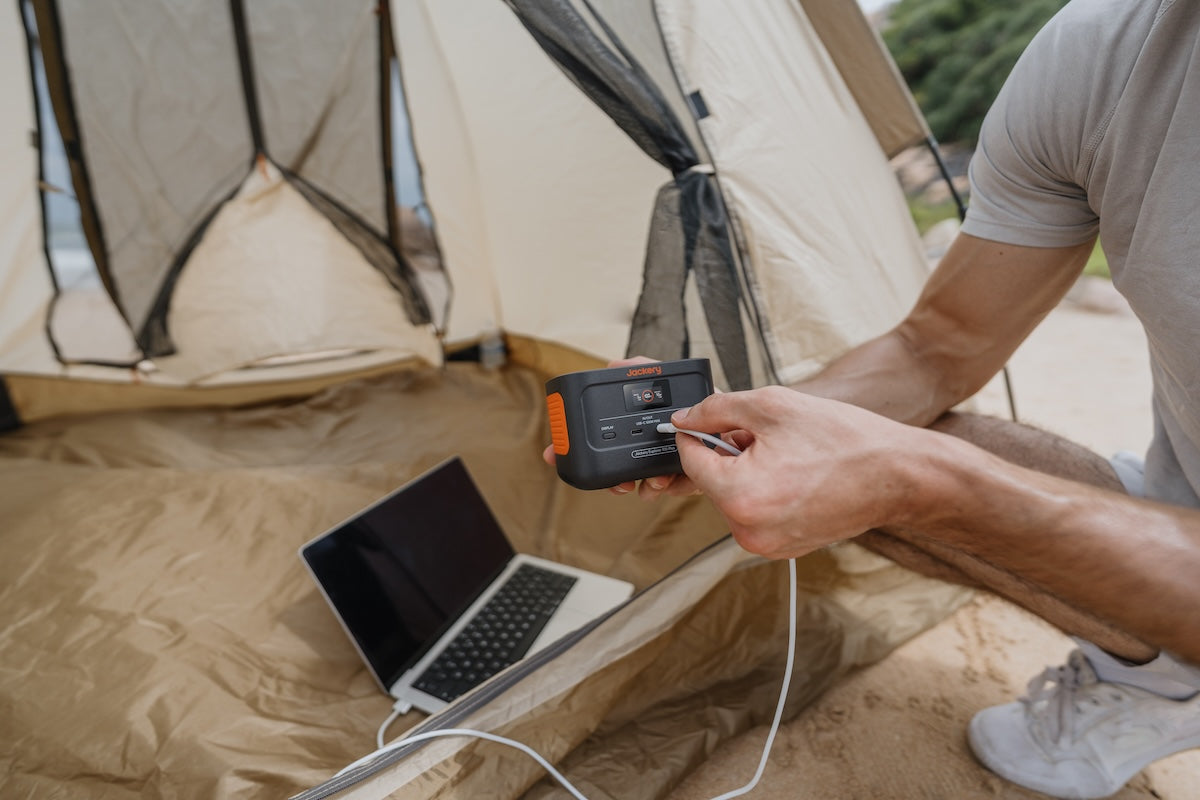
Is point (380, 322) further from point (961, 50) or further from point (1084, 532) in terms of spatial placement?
point (961, 50)

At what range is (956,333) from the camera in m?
1.00

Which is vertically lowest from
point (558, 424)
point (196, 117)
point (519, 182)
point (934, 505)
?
point (934, 505)

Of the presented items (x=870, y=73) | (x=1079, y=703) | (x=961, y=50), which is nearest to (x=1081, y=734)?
(x=1079, y=703)

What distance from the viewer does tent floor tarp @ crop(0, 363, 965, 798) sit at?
0.89m

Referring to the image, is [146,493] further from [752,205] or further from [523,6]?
[752,205]

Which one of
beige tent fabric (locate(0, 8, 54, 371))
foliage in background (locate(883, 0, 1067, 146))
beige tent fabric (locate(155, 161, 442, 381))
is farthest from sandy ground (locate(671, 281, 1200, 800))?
foliage in background (locate(883, 0, 1067, 146))

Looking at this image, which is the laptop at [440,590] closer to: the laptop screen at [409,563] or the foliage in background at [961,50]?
the laptop screen at [409,563]

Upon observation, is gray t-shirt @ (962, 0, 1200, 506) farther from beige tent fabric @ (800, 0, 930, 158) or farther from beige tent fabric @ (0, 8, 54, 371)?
beige tent fabric @ (0, 8, 54, 371)

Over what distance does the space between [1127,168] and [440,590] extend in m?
1.10

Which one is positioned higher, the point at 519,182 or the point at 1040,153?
the point at 519,182

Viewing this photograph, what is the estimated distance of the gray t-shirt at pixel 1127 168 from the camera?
0.72 m

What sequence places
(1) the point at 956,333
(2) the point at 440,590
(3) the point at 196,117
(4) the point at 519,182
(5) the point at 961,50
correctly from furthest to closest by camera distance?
(5) the point at 961,50
(4) the point at 519,182
(3) the point at 196,117
(2) the point at 440,590
(1) the point at 956,333

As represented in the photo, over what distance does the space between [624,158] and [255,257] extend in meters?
1.02

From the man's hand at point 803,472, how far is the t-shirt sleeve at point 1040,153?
45cm
